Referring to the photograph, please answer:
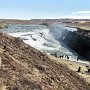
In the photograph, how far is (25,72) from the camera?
43.1ft

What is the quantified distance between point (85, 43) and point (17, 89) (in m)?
59.7

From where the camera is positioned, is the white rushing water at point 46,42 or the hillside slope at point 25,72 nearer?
the hillside slope at point 25,72

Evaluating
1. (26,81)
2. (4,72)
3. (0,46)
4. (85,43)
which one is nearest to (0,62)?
(4,72)

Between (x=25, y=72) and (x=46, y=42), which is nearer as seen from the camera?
(x=25, y=72)

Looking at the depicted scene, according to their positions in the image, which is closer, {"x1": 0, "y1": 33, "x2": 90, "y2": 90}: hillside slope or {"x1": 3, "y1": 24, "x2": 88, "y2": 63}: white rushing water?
{"x1": 0, "y1": 33, "x2": 90, "y2": 90}: hillside slope

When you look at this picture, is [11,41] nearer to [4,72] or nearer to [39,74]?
[39,74]

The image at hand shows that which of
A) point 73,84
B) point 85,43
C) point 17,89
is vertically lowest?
point 85,43

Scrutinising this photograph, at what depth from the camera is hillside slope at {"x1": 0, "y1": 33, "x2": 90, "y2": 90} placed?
1152 centimetres

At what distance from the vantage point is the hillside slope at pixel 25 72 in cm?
1152

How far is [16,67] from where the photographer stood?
1304 cm

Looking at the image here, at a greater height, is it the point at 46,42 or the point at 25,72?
the point at 25,72

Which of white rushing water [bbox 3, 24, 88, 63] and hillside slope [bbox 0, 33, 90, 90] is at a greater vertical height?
hillside slope [bbox 0, 33, 90, 90]

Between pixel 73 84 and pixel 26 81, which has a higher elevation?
pixel 26 81

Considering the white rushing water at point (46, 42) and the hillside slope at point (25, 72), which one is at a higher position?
the hillside slope at point (25, 72)
